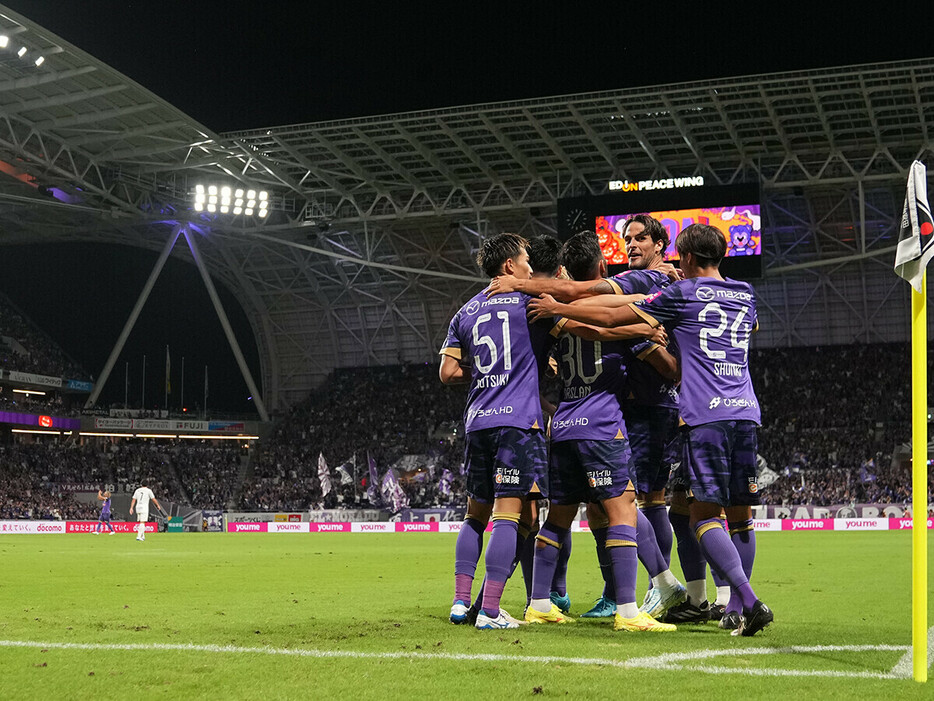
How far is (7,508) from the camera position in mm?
45062

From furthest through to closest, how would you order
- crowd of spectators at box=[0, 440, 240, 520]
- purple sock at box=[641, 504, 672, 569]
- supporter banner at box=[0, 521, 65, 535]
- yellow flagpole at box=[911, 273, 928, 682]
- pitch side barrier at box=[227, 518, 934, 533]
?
crowd of spectators at box=[0, 440, 240, 520] → supporter banner at box=[0, 521, 65, 535] → pitch side barrier at box=[227, 518, 934, 533] → purple sock at box=[641, 504, 672, 569] → yellow flagpole at box=[911, 273, 928, 682]

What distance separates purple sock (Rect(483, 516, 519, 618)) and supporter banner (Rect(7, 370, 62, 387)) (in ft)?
166

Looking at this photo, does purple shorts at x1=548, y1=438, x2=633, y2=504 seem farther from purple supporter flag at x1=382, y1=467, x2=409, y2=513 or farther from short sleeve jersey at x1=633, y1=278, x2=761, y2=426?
purple supporter flag at x1=382, y1=467, x2=409, y2=513

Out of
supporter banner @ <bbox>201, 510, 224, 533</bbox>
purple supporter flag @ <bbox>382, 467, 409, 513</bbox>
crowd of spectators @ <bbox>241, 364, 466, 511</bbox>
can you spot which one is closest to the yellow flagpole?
supporter banner @ <bbox>201, 510, 224, 533</bbox>

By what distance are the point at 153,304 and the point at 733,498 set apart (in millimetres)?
54049

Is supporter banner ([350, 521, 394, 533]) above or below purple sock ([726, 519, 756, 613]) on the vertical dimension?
below

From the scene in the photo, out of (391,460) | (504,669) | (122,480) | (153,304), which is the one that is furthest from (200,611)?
(153,304)

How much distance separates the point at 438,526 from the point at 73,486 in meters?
22.1

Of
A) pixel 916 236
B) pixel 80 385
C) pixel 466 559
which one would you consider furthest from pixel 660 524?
pixel 80 385

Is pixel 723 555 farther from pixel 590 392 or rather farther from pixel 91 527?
pixel 91 527

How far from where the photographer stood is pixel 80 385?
188 ft

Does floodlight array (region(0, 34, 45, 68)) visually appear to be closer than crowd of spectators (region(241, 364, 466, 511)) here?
Yes

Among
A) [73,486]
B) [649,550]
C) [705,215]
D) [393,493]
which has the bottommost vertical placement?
[73,486]

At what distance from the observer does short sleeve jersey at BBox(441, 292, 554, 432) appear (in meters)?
6.87
